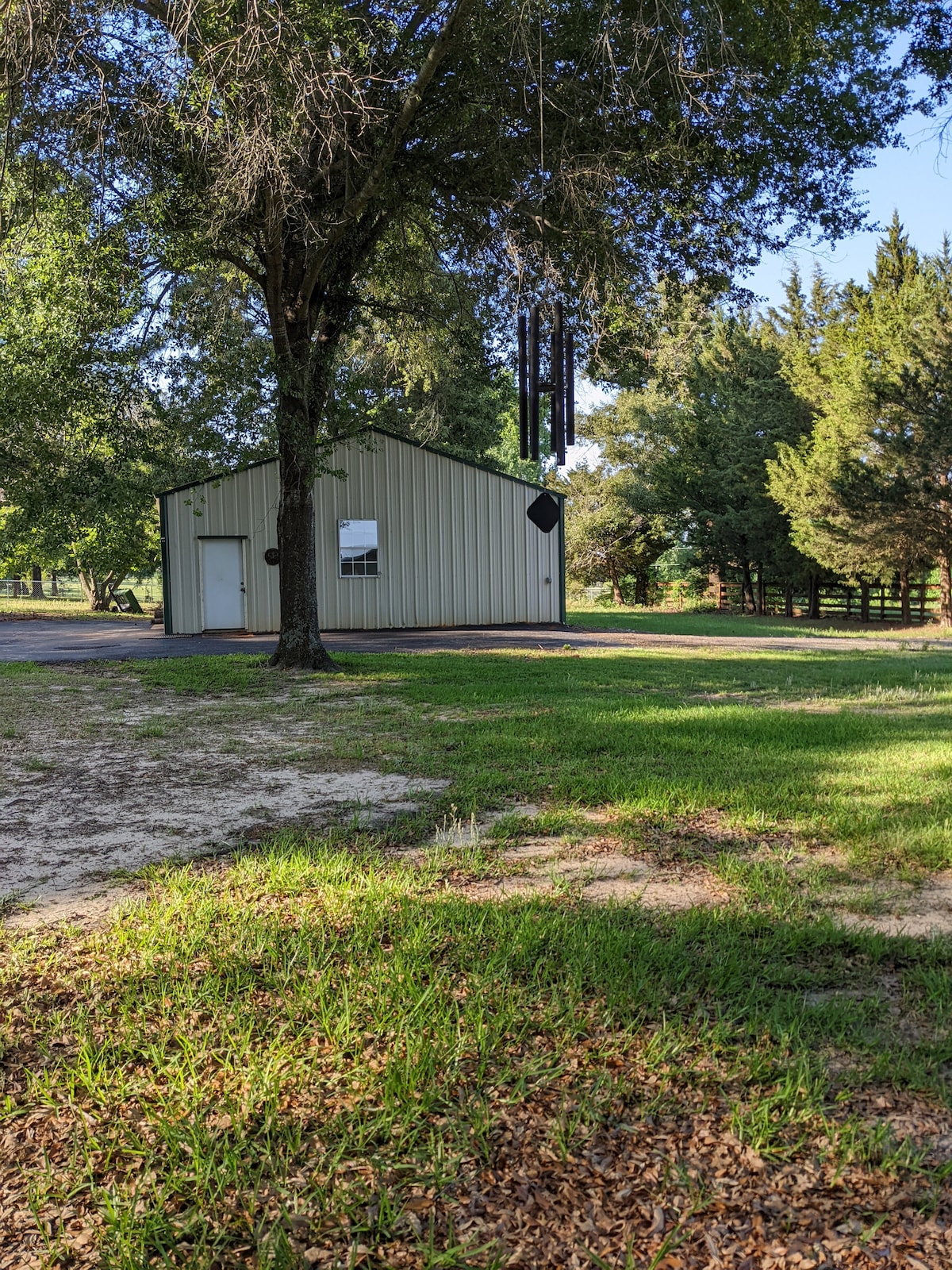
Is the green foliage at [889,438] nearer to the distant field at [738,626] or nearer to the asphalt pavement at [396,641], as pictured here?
the distant field at [738,626]

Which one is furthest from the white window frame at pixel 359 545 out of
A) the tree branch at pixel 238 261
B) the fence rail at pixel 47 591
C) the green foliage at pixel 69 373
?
the fence rail at pixel 47 591

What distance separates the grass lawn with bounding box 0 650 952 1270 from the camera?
1.73m

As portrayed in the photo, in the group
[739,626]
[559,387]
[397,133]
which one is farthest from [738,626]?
[397,133]

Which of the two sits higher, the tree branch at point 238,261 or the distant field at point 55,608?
the tree branch at point 238,261

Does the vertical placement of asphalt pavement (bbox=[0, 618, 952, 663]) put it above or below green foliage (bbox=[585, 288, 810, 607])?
below

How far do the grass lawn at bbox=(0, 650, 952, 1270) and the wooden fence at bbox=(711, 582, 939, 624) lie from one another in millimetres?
27558

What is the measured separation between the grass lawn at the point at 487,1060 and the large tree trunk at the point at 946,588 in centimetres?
2364

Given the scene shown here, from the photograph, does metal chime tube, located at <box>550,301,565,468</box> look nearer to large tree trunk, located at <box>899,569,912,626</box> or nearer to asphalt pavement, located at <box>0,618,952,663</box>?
asphalt pavement, located at <box>0,618,952,663</box>

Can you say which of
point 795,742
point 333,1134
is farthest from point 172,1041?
point 795,742

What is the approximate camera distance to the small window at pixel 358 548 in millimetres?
20719

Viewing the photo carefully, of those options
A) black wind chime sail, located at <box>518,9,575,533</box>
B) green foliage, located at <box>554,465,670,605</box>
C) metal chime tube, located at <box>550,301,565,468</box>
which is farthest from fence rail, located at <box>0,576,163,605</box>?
metal chime tube, located at <box>550,301,565,468</box>

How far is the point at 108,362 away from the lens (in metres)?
11.2

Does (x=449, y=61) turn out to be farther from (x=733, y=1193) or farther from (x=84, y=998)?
(x=733, y=1193)

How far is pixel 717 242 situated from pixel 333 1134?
37.1ft
